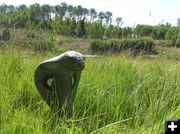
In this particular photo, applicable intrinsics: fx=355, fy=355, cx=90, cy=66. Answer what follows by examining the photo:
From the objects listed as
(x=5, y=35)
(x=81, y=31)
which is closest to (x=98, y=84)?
(x=5, y=35)

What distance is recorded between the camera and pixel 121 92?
3336 mm

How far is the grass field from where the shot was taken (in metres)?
2.03

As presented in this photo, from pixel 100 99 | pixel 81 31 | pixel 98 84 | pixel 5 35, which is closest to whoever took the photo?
pixel 100 99

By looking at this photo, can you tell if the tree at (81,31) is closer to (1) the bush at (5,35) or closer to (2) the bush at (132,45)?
(2) the bush at (132,45)

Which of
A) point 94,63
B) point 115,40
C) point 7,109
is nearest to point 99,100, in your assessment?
point 7,109

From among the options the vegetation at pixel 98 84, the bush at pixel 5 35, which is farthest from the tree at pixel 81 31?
the bush at pixel 5 35

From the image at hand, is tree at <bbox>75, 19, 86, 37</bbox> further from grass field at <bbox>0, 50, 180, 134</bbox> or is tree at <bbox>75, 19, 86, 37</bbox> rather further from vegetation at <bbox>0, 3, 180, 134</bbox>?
grass field at <bbox>0, 50, 180, 134</bbox>

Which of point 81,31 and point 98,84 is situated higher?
point 81,31

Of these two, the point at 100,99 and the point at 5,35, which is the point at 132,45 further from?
the point at 100,99

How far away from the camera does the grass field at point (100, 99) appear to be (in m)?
2.03

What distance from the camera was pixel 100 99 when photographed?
122 inches

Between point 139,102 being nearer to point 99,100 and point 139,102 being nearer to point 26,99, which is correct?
point 99,100

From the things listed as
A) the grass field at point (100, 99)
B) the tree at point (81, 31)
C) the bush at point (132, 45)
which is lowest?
the grass field at point (100, 99)

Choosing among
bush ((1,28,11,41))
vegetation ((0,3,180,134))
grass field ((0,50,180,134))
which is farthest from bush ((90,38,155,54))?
bush ((1,28,11,41))
